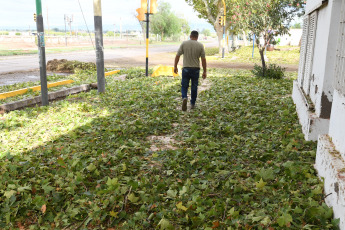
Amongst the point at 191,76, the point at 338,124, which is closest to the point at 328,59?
the point at 338,124

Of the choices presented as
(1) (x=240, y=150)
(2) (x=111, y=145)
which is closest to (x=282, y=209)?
(1) (x=240, y=150)

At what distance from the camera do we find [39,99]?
30.9 ft

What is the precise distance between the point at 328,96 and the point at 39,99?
24.6 ft

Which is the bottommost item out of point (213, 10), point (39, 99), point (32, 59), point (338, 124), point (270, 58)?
point (39, 99)

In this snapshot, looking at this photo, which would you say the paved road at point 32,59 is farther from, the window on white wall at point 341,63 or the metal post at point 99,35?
the window on white wall at point 341,63

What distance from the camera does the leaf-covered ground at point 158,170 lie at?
346 cm

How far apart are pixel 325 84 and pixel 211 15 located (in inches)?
1142

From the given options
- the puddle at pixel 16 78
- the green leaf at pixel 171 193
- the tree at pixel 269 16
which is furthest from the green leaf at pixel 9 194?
the tree at pixel 269 16

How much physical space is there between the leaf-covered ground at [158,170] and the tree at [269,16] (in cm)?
778

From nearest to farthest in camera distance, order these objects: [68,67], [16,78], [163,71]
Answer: [16,78]
[163,71]
[68,67]

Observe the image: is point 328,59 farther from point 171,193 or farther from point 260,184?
point 171,193

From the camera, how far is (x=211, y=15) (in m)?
32.7

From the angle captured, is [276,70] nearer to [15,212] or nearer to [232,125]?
[232,125]

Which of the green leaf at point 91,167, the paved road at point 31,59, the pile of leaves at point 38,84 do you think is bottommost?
the green leaf at point 91,167
